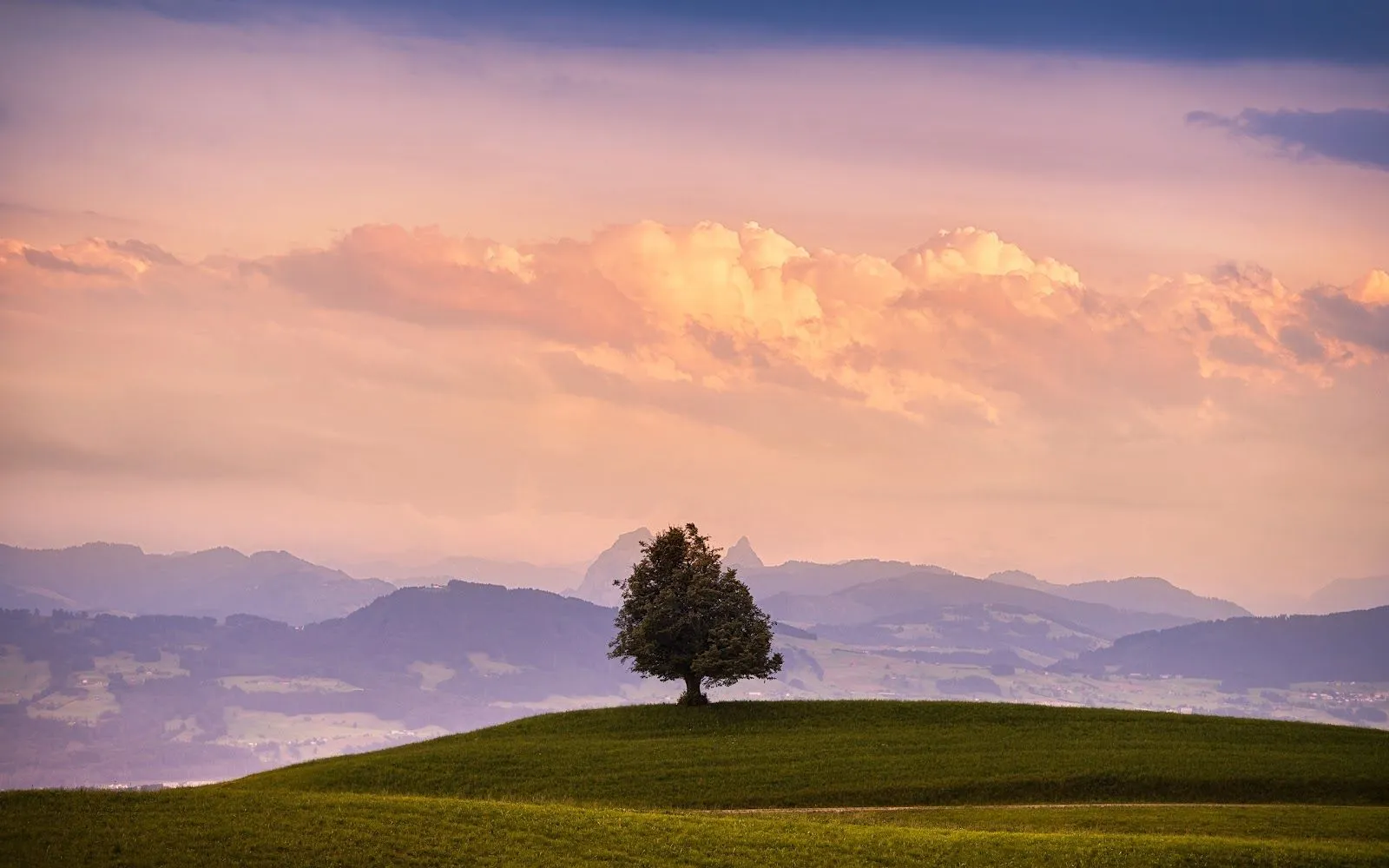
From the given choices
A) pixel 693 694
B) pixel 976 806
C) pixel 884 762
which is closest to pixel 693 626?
pixel 693 694

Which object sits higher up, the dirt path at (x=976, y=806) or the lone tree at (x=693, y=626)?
the lone tree at (x=693, y=626)

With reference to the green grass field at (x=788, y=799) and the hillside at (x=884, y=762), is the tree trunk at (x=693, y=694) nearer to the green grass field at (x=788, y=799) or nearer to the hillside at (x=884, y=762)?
the green grass field at (x=788, y=799)

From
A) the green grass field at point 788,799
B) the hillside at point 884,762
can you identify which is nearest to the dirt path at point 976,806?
the green grass field at point 788,799

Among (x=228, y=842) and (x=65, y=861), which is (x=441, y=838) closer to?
(x=228, y=842)

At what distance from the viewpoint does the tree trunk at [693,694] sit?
295 ft

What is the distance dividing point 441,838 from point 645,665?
142 feet

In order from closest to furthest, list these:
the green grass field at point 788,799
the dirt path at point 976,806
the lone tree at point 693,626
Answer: the green grass field at point 788,799
the dirt path at point 976,806
the lone tree at point 693,626

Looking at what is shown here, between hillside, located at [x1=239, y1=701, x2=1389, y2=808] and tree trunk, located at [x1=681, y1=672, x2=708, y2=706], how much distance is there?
6.19 meters

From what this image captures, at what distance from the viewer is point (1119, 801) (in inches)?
2468

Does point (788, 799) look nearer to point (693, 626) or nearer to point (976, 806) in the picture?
point (976, 806)

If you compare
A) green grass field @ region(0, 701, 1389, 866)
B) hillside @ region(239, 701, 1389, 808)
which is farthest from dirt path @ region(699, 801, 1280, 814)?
hillside @ region(239, 701, 1389, 808)

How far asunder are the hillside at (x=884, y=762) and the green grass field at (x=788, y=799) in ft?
0.61

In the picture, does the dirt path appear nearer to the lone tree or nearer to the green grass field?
the green grass field

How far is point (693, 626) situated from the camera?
9038cm
